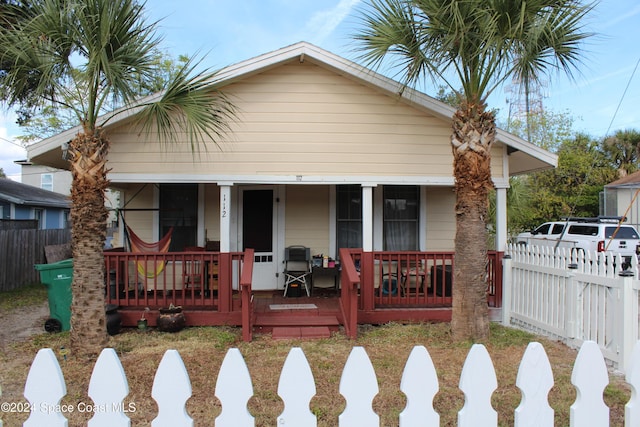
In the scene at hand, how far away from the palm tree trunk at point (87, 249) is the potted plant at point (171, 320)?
1037mm

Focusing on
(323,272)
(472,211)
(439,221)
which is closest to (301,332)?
(323,272)

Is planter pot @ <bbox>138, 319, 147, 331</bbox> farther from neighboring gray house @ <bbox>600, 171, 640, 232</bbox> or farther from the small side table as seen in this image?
neighboring gray house @ <bbox>600, 171, 640, 232</bbox>

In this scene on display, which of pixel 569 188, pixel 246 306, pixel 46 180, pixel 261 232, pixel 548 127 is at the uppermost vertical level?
pixel 548 127

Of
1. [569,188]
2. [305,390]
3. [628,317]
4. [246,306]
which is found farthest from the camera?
[569,188]

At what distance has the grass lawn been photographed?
3592mm

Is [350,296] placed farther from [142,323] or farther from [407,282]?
[142,323]

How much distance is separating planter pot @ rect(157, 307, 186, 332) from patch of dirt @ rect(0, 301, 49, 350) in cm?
200

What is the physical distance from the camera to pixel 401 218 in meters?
8.80

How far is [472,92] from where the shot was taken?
561 cm

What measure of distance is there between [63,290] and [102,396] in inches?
205

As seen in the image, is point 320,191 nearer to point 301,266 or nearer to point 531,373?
point 301,266

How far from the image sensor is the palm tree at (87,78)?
4.87 metres

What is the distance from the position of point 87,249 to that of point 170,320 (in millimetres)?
1649

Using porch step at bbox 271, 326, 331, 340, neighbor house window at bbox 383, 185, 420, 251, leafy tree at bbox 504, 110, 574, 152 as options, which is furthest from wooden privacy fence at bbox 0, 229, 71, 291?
leafy tree at bbox 504, 110, 574, 152
